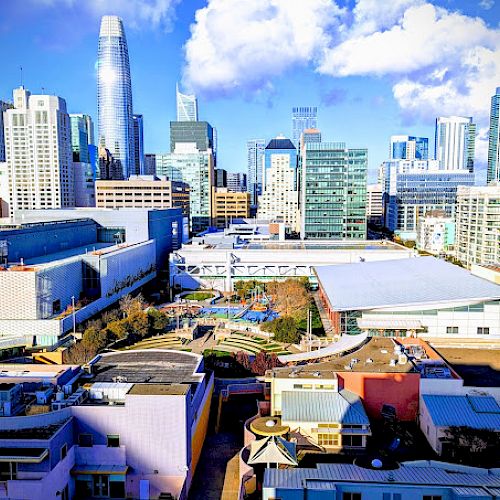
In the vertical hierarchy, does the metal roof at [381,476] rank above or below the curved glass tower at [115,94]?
below

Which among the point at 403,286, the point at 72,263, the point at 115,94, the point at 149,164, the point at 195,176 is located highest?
the point at 115,94

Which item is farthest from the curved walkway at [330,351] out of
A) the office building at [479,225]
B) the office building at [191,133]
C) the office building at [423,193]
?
the office building at [191,133]

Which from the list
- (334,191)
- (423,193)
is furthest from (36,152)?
(423,193)

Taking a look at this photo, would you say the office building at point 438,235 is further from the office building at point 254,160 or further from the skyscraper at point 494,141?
the office building at point 254,160

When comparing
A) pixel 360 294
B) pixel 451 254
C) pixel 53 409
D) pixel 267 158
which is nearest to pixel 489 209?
pixel 451 254

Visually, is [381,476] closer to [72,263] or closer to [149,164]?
[72,263]

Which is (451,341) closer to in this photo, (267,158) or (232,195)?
(232,195)
